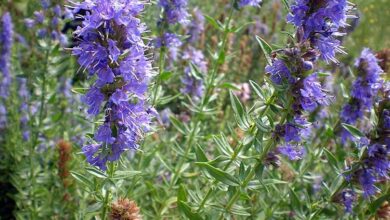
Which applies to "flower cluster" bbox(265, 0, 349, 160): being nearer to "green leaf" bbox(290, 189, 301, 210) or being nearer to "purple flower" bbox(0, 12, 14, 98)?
"green leaf" bbox(290, 189, 301, 210)

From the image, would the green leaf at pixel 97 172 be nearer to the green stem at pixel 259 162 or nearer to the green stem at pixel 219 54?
the green stem at pixel 259 162

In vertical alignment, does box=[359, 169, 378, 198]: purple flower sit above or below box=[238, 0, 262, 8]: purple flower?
below

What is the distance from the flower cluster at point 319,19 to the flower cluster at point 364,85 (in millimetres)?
1210

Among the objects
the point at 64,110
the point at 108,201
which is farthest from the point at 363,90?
the point at 64,110

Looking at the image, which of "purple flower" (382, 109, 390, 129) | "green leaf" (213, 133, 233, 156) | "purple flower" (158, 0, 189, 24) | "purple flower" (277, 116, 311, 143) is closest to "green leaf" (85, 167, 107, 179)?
"green leaf" (213, 133, 233, 156)

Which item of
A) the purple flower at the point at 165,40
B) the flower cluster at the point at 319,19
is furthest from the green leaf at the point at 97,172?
the purple flower at the point at 165,40

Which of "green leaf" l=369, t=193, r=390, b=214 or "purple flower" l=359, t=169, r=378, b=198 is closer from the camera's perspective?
"purple flower" l=359, t=169, r=378, b=198

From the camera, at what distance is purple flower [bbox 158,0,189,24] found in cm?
378

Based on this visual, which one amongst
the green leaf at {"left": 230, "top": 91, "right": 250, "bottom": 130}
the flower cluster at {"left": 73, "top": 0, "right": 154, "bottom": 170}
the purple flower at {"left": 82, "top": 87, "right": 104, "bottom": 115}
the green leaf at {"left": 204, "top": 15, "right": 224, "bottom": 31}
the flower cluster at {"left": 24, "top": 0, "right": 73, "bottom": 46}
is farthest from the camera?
the flower cluster at {"left": 24, "top": 0, "right": 73, "bottom": 46}

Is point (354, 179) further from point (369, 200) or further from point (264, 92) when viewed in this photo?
point (264, 92)

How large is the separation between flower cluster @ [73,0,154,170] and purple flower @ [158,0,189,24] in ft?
4.45

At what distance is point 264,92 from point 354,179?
39.6 inches

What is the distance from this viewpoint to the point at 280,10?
8.77 metres

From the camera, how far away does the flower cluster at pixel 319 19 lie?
241 centimetres
